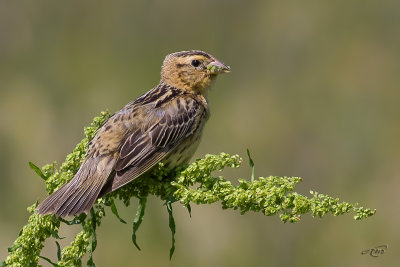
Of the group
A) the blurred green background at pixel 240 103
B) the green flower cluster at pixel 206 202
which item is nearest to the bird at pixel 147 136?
the green flower cluster at pixel 206 202

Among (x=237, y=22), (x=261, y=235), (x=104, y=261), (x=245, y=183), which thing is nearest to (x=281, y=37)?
(x=237, y=22)

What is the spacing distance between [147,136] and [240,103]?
3.42 metres

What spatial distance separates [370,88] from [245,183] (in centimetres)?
520

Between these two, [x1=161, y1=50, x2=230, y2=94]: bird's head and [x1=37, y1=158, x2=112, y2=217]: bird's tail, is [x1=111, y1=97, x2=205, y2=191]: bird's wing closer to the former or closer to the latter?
[x1=37, y1=158, x2=112, y2=217]: bird's tail

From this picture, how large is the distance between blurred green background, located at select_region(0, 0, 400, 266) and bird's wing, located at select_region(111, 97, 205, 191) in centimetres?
162

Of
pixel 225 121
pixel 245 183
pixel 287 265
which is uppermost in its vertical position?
pixel 225 121

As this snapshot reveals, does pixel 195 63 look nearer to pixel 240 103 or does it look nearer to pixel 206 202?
pixel 206 202

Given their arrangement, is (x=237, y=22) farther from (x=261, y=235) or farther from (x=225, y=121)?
(x=261, y=235)

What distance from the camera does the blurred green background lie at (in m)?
7.18

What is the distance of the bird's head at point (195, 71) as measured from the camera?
232 inches

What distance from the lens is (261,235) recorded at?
7227 mm
